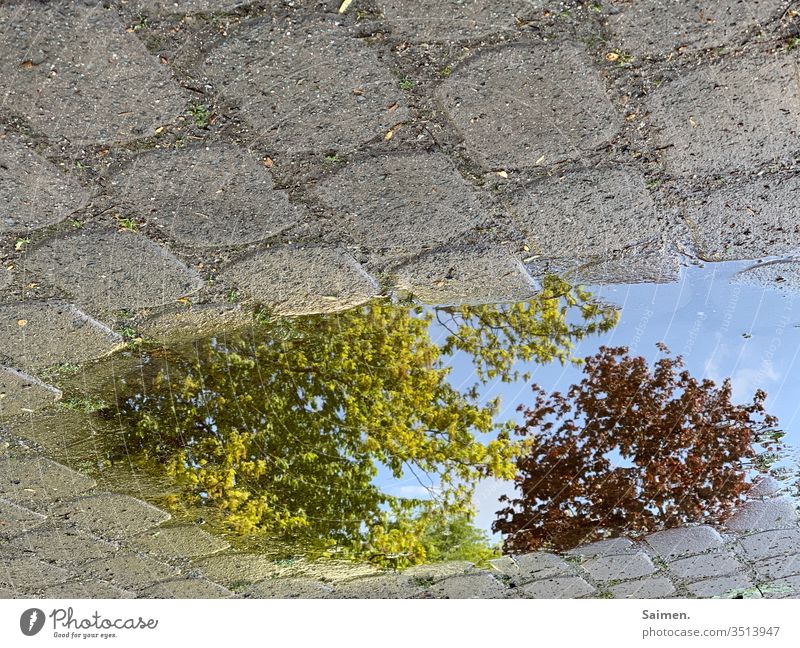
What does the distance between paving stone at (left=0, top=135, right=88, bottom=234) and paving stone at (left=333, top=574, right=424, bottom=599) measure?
129cm

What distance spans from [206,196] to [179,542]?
107 centimetres

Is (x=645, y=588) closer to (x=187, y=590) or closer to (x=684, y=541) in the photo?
(x=684, y=541)

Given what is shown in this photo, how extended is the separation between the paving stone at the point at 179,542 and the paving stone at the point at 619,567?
43.1 inches

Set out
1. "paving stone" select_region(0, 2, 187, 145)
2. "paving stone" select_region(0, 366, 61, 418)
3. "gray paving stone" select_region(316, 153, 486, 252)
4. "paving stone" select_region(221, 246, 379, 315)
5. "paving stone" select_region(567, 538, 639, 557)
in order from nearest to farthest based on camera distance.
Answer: "paving stone" select_region(0, 2, 187, 145) → "gray paving stone" select_region(316, 153, 486, 252) → "paving stone" select_region(221, 246, 379, 315) → "paving stone" select_region(0, 366, 61, 418) → "paving stone" select_region(567, 538, 639, 557)

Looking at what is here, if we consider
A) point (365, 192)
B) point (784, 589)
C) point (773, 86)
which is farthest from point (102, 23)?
point (784, 589)

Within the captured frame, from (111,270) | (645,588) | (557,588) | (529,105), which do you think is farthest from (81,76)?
(645,588)

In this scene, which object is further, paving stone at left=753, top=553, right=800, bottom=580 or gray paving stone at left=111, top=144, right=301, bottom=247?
paving stone at left=753, top=553, right=800, bottom=580

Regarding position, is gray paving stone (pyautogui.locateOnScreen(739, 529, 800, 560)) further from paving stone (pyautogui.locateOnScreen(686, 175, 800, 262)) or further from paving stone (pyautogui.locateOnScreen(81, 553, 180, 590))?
paving stone (pyautogui.locateOnScreen(81, 553, 180, 590))

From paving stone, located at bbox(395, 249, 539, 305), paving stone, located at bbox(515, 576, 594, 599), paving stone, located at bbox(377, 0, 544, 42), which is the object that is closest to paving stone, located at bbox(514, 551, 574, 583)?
paving stone, located at bbox(515, 576, 594, 599)

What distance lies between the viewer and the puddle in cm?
137

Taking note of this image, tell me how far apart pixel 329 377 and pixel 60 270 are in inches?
24.6

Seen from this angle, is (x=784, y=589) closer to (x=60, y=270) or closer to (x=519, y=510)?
(x=519, y=510)

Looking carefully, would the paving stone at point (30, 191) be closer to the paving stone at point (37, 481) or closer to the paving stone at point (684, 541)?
the paving stone at point (37, 481)

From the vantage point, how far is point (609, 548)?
1687mm
